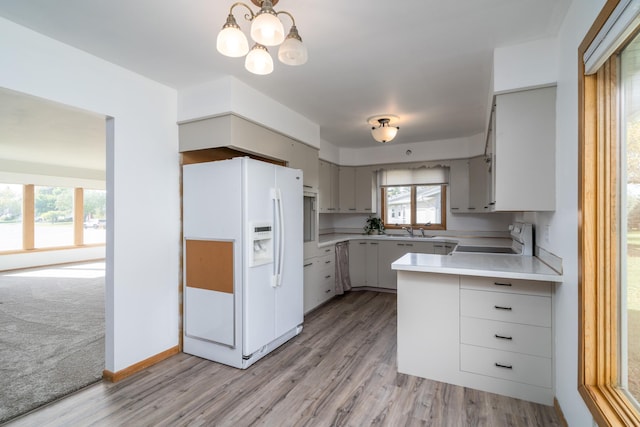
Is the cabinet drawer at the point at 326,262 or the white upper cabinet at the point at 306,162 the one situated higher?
the white upper cabinet at the point at 306,162

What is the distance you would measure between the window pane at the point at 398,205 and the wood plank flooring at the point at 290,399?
A: 3.10m

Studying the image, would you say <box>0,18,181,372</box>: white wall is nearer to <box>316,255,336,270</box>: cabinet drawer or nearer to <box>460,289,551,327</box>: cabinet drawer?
<box>316,255,336,270</box>: cabinet drawer

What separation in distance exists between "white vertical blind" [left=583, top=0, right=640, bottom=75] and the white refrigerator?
227 cm

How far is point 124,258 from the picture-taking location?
256 centimetres

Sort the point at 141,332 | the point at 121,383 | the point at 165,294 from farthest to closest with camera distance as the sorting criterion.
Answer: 1. the point at 165,294
2. the point at 141,332
3. the point at 121,383

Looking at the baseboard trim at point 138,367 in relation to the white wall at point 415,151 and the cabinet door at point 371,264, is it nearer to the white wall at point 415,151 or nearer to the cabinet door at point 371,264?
the cabinet door at point 371,264

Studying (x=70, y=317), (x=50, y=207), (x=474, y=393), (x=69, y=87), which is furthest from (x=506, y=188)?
(x=50, y=207)

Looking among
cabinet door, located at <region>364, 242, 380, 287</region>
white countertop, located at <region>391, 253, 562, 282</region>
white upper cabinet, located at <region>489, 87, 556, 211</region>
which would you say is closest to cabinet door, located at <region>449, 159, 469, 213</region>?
cabinet door, located at <region>364, 242, 380, 287</region>

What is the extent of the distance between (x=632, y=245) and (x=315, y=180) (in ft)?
10.7

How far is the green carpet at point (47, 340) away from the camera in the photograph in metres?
2.31

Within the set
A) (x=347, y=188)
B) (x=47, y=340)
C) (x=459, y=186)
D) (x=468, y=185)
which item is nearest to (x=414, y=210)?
(x=459, y=186)

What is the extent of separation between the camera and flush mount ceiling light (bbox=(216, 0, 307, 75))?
1398 mm

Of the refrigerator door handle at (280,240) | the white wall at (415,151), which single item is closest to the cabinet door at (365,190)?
the white wall at (415,151)

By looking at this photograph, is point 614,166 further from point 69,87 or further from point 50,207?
point 50,207
